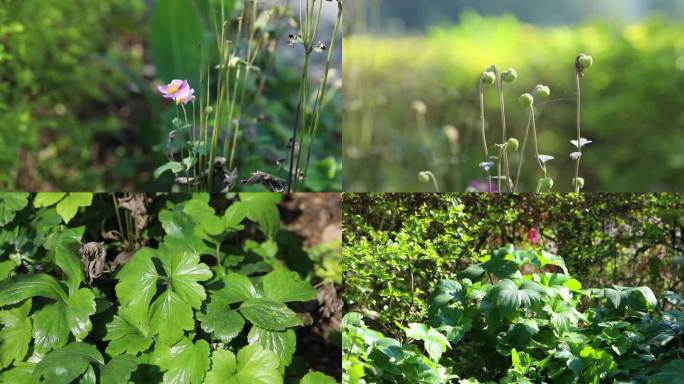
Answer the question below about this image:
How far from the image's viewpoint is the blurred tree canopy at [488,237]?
190 cm

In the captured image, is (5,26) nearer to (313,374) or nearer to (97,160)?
(97,160)

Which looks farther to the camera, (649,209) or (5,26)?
(5,26)

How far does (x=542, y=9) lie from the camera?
129 inches

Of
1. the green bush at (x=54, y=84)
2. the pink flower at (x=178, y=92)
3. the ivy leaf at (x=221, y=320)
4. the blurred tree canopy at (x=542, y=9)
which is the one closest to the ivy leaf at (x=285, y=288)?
the ivy leaf at (x=221, y=320)

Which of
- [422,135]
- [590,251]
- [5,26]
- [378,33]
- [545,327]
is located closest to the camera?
[545,327]

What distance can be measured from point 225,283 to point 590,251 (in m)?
1.00

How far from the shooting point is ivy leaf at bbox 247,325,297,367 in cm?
167

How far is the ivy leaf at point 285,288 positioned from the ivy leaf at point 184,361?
203 millimetres

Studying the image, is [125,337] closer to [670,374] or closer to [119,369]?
[119,369]

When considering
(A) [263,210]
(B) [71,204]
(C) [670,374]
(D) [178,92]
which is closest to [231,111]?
(D) [178,92]

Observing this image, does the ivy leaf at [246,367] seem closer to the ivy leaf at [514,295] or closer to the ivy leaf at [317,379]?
the ivy leaf at [317,379]

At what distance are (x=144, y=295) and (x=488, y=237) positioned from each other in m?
0.92

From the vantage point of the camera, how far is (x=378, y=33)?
3.27m

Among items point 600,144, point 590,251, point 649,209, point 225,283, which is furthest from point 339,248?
point 600,144
